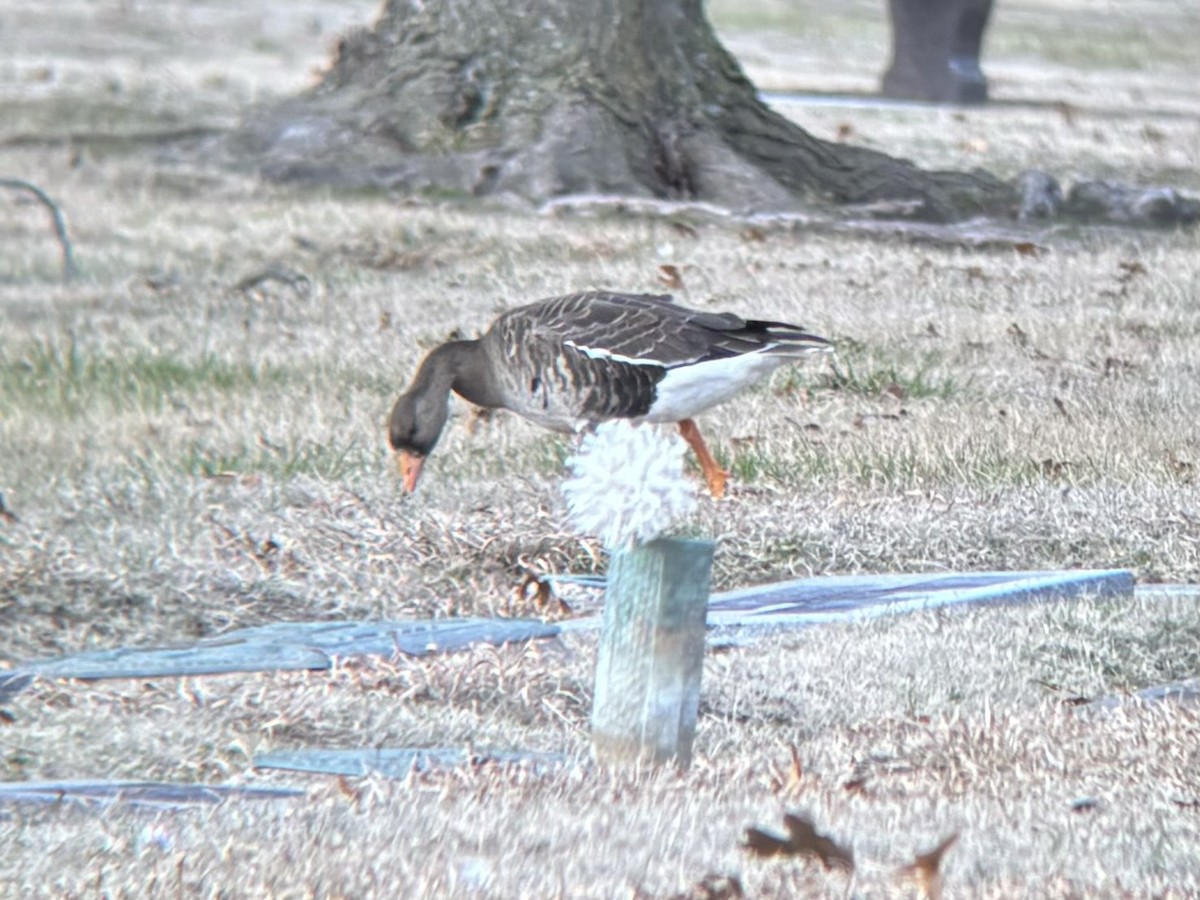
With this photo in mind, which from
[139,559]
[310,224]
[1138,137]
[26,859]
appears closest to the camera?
[26,859]

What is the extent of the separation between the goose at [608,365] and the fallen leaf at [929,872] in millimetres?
3344

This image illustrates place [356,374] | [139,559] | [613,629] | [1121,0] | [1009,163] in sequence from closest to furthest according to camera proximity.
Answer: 1. [613,629]
2. [139,559]
3. [356,374]
4. [1009,163]
5. [1121,0]

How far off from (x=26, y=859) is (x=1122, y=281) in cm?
832

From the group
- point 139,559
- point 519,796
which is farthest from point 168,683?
point 519,796

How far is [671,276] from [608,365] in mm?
4550

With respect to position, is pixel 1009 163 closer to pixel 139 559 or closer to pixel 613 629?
pixel 139 559

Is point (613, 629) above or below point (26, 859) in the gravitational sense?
above

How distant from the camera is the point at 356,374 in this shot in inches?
361

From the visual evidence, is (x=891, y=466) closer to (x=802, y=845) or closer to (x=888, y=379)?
(x=888, y=379)

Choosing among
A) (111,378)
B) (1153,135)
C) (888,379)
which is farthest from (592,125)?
(1153,135)

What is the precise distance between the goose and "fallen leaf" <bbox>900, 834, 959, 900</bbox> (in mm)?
3344

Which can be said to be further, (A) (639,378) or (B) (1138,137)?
(B) (1138,137)

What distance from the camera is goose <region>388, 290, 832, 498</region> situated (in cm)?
655

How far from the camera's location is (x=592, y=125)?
1368 centimetres
